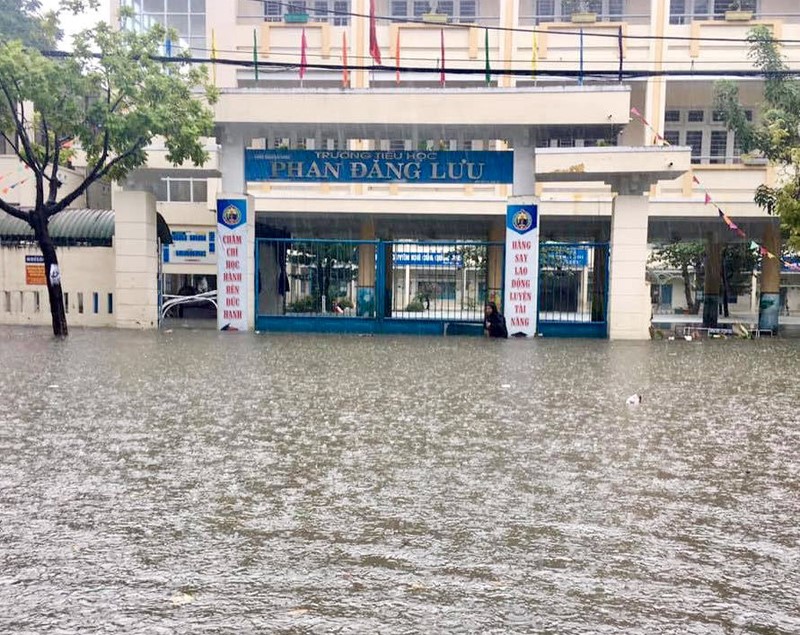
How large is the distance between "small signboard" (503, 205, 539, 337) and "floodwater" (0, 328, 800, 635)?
29.0 ft

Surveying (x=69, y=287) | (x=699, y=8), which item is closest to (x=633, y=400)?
(x=69, y=287)

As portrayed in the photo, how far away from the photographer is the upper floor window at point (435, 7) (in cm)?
2865

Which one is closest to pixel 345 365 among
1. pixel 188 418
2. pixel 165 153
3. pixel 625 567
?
pixel 188 418

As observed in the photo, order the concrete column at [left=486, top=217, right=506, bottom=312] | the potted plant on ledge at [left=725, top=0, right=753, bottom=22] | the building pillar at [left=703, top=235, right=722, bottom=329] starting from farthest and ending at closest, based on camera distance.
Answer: the building pillar at [left=703, top=235, right=722, bottom=329], the potted plant on ledge at [left=725, top=0, right=753, bottom=22], the concrete column at [left=486, top=217, right=506, bottom=312]

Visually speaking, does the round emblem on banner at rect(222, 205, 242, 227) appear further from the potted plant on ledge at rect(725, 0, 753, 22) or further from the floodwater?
the potted plant on ledge at rect(725, 0, 753, 22)

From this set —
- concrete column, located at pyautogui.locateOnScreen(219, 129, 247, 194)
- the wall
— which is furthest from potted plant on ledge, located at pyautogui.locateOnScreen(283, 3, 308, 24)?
the wall

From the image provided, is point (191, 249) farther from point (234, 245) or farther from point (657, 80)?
point (657, 80)

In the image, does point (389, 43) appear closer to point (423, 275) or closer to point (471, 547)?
point (423, 275)

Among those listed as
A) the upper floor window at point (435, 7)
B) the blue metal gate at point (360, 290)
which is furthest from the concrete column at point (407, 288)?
the upper floor window at point (435, 7)

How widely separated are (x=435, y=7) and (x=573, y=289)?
548 inches

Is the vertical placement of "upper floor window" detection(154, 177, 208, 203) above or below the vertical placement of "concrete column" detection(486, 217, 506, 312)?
above

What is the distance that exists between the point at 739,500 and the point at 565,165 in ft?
60.0

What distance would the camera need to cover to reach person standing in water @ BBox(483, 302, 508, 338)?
18.7 meters

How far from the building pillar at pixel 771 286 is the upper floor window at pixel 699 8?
8.00 metres
